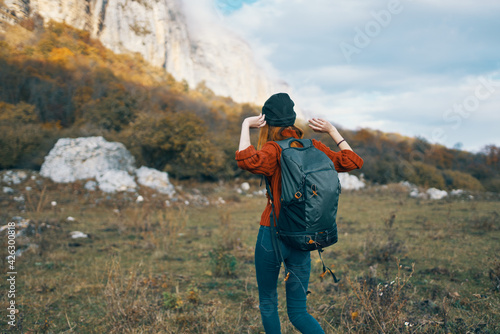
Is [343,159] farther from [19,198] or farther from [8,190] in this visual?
[8,190]

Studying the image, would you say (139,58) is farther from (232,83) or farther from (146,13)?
(232,83)

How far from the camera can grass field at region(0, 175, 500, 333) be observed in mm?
3051

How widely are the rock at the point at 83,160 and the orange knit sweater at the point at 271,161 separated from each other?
13.3 m

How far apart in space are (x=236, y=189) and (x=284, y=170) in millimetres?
18709

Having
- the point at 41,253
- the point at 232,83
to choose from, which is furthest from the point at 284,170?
the point at 232,83

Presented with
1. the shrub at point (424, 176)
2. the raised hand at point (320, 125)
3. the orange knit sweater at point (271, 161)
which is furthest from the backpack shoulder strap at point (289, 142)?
the shrub at point (424, 176)

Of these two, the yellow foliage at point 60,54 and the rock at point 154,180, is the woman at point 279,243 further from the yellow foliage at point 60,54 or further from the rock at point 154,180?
the yellow foliage at point 60,54

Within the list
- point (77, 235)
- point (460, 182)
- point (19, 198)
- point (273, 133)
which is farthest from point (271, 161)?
point (460, 182)

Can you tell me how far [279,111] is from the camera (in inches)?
78.9

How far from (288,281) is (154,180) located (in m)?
13.4

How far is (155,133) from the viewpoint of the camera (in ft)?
54.1

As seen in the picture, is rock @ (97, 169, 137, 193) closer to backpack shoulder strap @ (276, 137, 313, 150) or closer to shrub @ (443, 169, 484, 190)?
backpack shoulder strap @ (276, 137, 313, 150)

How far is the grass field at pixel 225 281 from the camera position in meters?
3.05

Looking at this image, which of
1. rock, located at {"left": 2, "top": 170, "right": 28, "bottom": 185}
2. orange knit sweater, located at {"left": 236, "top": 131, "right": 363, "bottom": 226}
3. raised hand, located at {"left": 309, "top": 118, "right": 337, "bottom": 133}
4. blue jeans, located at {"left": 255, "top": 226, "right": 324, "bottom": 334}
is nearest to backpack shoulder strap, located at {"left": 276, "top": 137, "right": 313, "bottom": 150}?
orange knit sweater, located at {"left": 236, "top": 131, "right": 363, "bottom": 226}
